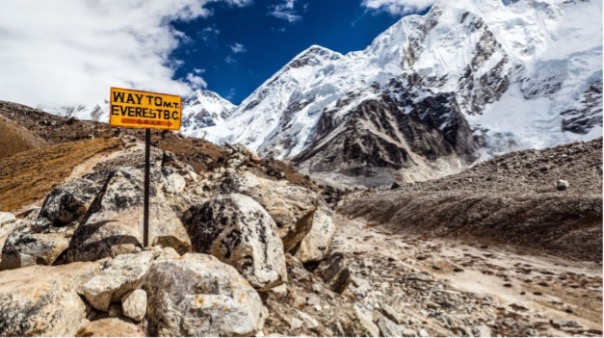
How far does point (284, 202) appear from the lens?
13.4m

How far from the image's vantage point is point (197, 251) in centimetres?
1069

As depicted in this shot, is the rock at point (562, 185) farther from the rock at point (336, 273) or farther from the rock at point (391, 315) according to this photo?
the rock at point (336, 273)

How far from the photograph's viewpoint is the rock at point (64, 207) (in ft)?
41.2

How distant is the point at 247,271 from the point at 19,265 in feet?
19.8

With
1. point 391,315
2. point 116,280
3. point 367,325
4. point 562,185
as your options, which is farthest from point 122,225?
point 562,185

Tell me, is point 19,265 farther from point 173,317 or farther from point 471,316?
point 471,316

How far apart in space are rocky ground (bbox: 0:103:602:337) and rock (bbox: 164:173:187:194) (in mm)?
84

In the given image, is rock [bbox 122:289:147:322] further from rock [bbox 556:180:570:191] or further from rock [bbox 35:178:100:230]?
rock [bbox 556:180:570:191]

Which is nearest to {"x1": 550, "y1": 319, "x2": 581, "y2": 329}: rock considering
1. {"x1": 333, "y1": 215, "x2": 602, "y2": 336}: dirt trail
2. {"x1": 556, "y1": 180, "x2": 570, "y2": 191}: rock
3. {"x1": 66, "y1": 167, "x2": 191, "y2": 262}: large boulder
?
{"x1": 333, "y1": 215, "x2": 602, "y2": 336}: dirt trail

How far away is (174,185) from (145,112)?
4.18m

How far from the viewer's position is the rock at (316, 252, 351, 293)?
42.0 ft

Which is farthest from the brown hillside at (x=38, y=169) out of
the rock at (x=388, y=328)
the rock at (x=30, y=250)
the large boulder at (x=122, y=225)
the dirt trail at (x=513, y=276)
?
the rock at (x=388, y=328)

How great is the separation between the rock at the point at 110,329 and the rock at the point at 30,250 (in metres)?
4.00

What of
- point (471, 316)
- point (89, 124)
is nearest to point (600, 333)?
point (471, 316)
